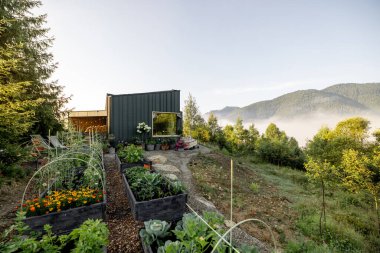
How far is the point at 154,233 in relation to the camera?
202 cm

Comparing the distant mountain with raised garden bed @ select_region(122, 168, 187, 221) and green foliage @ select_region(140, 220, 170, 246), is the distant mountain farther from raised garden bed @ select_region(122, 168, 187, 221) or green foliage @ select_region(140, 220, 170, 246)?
green foliage @ select_region(140, 220, 170, 246)

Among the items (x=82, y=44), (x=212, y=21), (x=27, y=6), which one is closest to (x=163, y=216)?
(x=82, y=44)

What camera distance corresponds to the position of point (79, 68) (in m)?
10.2

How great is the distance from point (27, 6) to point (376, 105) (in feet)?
448

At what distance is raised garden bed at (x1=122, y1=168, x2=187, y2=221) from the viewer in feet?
9.18

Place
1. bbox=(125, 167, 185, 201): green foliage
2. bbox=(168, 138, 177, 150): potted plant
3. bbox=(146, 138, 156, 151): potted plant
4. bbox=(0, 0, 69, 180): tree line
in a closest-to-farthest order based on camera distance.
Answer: bbox=(125, 167, 185, 201): green foliage, bbox=(0, 0, 69, 180): tree line, bbox=(146, 138, 156, 151): potted plant, bbox=(168, 138, 177, 150): potted plant

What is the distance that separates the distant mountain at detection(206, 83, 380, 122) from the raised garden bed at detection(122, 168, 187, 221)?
98.2m

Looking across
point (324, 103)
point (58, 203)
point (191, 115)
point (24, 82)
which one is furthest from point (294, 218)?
point (324, 103)

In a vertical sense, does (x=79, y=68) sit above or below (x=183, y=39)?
below

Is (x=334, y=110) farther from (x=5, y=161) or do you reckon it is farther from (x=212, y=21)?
(x=5, y=161)

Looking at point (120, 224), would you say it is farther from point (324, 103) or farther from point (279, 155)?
point (324, 103)

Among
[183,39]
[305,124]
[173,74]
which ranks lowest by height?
[305,124]

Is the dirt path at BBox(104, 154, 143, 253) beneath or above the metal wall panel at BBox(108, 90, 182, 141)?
beneath

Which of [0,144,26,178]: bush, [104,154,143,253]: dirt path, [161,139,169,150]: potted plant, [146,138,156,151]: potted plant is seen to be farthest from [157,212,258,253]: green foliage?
[161,139,169,150]: potted plant
